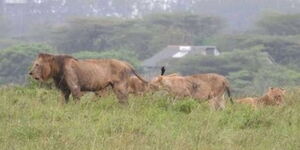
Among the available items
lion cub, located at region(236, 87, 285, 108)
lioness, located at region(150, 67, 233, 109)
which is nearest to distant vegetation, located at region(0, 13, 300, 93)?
lion cub, located at region(236, 87, 285, 108)

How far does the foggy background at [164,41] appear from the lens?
1257 inches

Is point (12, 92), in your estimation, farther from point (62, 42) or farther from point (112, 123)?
point (62, 42)

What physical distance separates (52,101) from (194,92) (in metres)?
2.89

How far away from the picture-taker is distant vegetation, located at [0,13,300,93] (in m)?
32.2

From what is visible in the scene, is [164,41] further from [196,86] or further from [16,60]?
[196,86]

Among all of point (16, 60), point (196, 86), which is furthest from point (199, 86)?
point (16, 60)

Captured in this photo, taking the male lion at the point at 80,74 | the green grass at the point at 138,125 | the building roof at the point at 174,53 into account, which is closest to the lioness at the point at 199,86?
the male lion at the point at 80,74

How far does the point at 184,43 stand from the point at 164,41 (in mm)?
2454

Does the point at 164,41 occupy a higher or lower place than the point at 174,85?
lower

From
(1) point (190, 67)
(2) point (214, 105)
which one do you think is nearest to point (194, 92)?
(2) point (214, 105)

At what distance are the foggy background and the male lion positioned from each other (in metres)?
16.5

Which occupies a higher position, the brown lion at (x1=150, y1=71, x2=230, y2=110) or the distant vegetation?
the brown lion at (x1=150, y1=71, x2=230, y2=110)

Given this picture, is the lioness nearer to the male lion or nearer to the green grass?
the male lion

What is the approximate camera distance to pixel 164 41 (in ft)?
145
